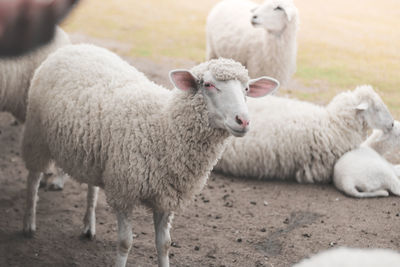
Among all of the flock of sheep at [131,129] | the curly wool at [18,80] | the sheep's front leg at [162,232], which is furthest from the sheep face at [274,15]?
the sheep's front leg at [162,232]

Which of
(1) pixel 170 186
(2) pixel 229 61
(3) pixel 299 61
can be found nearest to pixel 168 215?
(1) pixel 170 186

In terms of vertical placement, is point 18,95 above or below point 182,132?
below

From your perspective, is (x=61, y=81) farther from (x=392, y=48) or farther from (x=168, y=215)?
(x=392, y=48)

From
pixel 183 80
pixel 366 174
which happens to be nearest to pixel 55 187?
pixel 183 80

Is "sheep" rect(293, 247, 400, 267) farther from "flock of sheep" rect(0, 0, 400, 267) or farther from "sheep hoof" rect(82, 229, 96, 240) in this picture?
"sheep hoof" rect(82, 229, 96, 240)

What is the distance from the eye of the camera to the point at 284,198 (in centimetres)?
599

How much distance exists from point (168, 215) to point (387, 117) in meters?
3.51

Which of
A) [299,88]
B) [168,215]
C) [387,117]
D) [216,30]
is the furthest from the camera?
[299,88]

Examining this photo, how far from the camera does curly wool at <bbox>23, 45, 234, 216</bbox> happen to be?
12.0ft

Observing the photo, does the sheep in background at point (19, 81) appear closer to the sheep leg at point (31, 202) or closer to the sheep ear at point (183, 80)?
the sheep leg at point (31, 202)

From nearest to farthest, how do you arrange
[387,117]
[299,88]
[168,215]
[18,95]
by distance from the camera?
[168,215] < [18,95] < [387,117] < [299,88]

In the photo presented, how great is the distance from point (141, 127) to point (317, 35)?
887 cm

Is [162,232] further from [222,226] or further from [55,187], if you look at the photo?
[55,187]

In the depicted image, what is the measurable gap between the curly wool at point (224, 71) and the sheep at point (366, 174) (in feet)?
9.52
